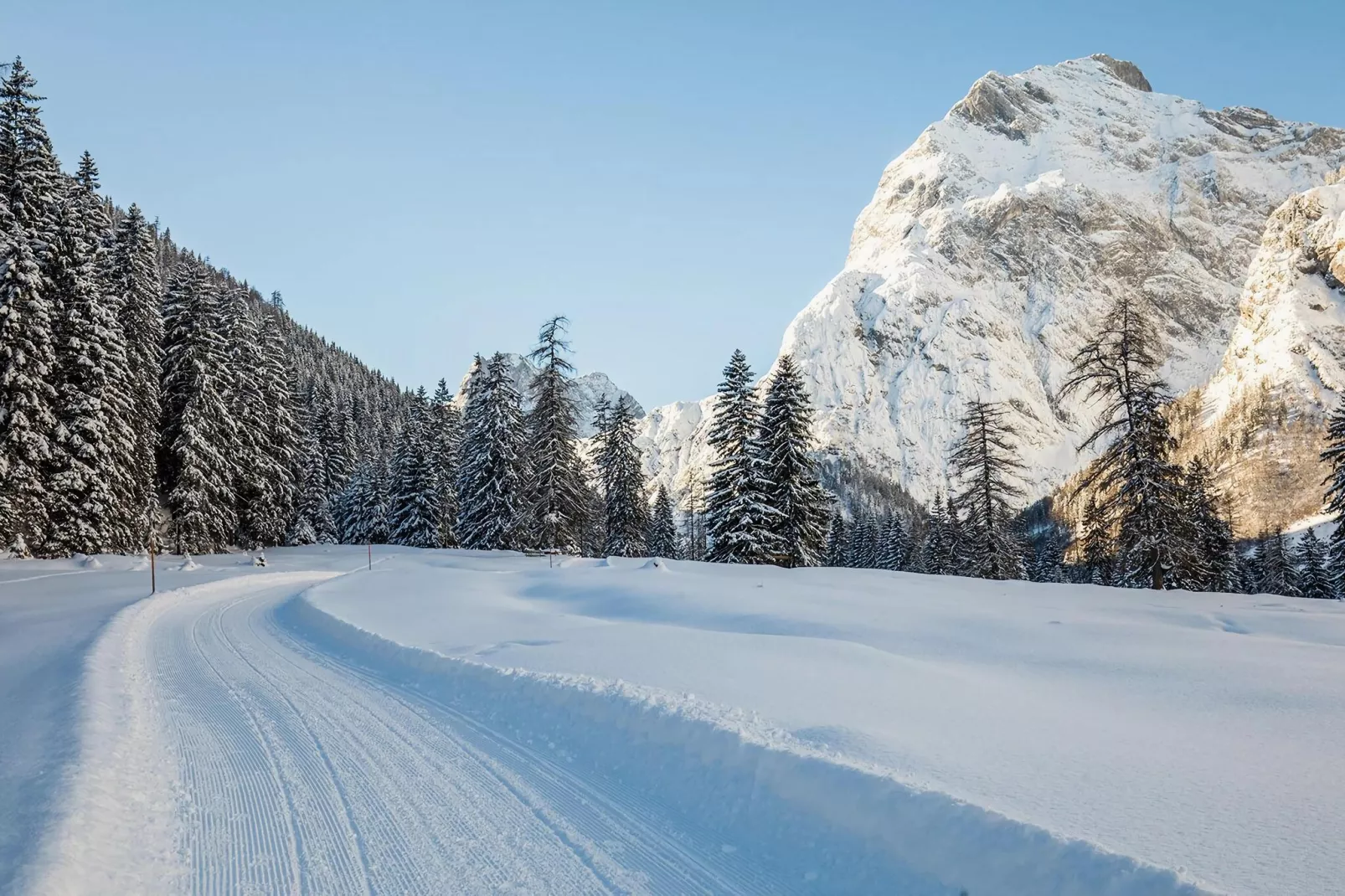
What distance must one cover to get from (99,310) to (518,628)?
2539 centimetres

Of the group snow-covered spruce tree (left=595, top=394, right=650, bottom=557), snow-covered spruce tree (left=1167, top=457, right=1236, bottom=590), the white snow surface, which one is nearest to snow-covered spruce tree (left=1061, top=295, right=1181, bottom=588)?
snow-covered spruce tree (left=1167, top=457, right=1236, bottom=590)

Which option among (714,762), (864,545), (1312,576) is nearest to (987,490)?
(1312,576)

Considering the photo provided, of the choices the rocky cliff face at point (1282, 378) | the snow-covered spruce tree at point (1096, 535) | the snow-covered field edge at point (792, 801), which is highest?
the rocky cliff face at point (1282, 378)

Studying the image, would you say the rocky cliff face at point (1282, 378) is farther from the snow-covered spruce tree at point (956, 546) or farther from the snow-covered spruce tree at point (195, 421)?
the snow-covered spruce tree at point (195, 421)

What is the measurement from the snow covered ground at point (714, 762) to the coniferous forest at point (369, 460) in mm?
14627

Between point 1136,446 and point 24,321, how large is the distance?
37.3 metres

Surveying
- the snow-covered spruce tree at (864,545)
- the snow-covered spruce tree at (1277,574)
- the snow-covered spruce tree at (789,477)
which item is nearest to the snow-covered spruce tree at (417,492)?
the snow-covered spruce tree at (789,477)

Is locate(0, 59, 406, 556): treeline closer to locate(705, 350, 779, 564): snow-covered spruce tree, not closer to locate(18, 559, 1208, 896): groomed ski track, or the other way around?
locate(18, 559, 1208, 896): groomed ski track

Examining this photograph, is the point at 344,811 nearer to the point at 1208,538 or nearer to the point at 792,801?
the point at 792,801

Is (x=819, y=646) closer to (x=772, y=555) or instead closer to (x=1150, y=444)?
(x=1150, y=444)

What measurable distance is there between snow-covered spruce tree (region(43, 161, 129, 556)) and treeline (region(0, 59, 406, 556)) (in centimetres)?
5

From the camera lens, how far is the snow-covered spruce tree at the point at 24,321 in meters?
22.5

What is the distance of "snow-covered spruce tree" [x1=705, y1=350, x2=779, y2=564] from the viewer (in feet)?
101

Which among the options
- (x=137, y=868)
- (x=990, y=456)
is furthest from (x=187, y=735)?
(x=990, y=456)
